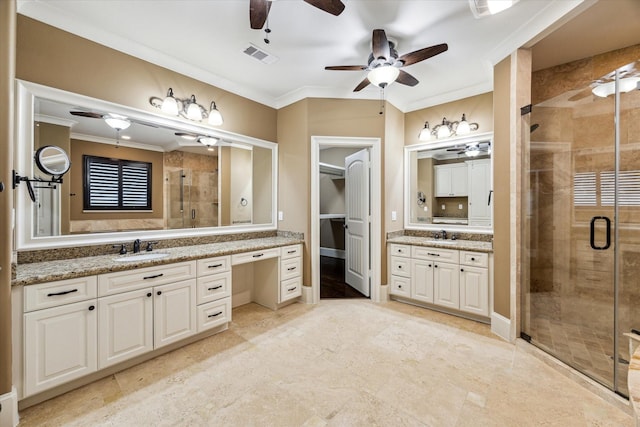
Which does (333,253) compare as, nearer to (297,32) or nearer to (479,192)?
(479,192)

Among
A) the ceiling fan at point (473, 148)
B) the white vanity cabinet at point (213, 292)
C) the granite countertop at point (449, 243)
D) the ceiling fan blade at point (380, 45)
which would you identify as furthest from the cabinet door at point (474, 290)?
the white vanity cabinet at point (213, 292)

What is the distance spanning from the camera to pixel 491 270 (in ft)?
9.18

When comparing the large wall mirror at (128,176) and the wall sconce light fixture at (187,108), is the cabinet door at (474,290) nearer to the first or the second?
the large wall mirror at (128,176)

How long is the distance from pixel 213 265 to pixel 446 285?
2.64 meters

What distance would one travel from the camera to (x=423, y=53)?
2.20 meters

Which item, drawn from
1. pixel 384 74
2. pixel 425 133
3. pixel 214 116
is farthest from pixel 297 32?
pixel 425 133

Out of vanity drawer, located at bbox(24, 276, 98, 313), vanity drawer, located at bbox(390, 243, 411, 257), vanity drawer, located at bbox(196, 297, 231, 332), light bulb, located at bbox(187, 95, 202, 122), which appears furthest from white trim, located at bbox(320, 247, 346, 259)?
vanity drawer, located at bbox(24, 276, 98, 313)

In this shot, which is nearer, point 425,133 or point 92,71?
point 92,71

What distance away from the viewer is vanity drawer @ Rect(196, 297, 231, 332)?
96.8 inches

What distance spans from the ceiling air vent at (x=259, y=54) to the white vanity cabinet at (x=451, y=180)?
2.56 metres

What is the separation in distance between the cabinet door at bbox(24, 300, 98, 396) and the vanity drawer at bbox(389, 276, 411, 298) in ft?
10.2

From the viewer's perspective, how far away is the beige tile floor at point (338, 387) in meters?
1.60

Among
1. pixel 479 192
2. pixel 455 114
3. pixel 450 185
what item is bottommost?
pixel 479 192

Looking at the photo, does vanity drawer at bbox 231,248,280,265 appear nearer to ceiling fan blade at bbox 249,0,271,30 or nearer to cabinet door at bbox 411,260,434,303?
cabinet door at bbox 411,260,434,303
